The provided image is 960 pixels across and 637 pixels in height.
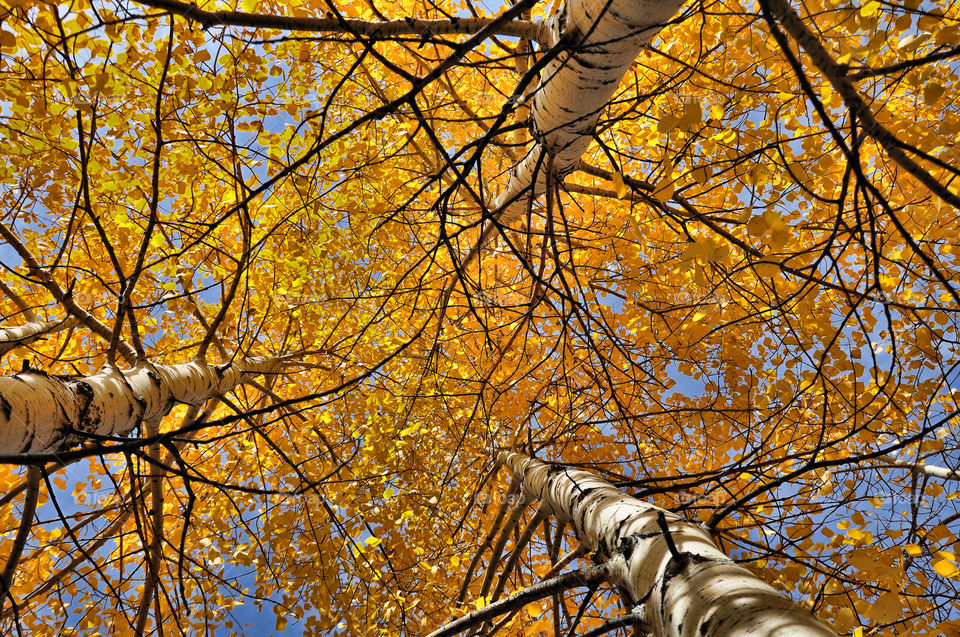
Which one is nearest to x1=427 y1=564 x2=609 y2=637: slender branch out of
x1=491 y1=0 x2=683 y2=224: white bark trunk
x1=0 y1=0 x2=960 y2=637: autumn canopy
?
x1=0 y1=0 x2=960 y2=637: autumn canopy

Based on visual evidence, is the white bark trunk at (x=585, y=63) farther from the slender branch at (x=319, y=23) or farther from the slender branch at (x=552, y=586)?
the slender branch at (x=552, y=586)

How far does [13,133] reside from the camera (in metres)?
2.28

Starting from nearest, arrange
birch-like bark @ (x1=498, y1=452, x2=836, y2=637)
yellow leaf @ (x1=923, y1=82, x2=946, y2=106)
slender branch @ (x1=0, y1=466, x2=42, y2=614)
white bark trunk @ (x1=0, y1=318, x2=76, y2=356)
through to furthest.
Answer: birch-like bark @ (x1=498, y1=452, x2=836, y2=637)
yellow leaf @ (x1=923, y1=82, x2=946, y2=106)
slender branch @ (x1=0, y1=466, x2=42, y2=614)
white bark trunk @ (x1=0, y1=318, x2=76, y2=356)

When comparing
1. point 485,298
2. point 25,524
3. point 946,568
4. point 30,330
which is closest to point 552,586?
point 946,568

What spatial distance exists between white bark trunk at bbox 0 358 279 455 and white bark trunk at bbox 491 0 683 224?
5.22ft

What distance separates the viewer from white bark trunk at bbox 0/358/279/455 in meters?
1.25

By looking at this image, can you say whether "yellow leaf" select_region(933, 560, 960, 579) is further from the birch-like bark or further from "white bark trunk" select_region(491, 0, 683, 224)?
"white bark trunk" select_region(491, 0, 683, 224)

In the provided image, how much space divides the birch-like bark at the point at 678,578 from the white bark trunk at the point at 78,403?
1493 millimetres

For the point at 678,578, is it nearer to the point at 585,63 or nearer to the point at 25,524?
the point at 585,63

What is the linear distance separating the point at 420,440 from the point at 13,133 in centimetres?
334

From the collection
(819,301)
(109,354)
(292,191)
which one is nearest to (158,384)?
(109,354)

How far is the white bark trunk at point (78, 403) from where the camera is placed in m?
1.25

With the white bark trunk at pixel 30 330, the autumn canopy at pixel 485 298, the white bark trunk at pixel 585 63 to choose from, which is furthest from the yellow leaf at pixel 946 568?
the white bark trunk at pixel 30 330

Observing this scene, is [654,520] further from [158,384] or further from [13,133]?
[13,133]
